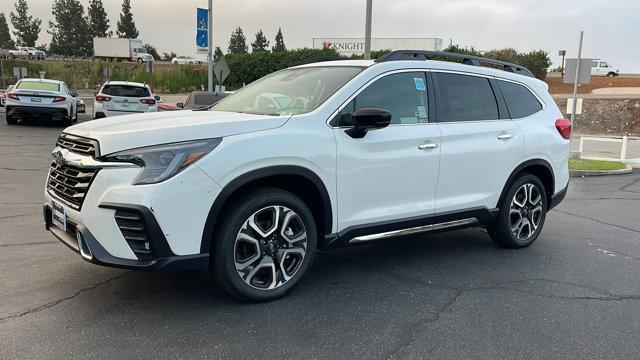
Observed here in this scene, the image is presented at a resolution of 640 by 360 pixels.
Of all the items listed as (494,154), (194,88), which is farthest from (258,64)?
(494,154)

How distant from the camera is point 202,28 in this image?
20.8 meters

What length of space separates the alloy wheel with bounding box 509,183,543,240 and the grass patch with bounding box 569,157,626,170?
805cm

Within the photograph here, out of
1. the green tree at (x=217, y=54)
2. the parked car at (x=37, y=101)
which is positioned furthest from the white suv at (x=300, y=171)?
the green tree at (x=217, y=54)

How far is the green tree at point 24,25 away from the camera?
364ft

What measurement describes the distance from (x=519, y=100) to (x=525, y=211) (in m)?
1.17

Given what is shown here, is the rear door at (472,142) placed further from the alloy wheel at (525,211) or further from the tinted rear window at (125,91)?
the tinted rear window at (125,91)

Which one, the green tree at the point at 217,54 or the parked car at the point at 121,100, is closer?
the parked car at the point at 121,100

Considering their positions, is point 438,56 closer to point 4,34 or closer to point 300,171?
point 300,171

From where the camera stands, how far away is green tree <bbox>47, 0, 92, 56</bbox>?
10619 cm

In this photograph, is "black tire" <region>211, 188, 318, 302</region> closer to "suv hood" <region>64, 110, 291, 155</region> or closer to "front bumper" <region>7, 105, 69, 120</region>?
"suv hood" <region>64, 110, 291, 155</region>

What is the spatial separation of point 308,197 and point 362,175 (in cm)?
45

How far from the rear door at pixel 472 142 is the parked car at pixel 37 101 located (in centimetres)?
1666

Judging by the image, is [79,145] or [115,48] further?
[115,48]

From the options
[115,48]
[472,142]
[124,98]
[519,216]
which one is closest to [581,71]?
[519,216]
